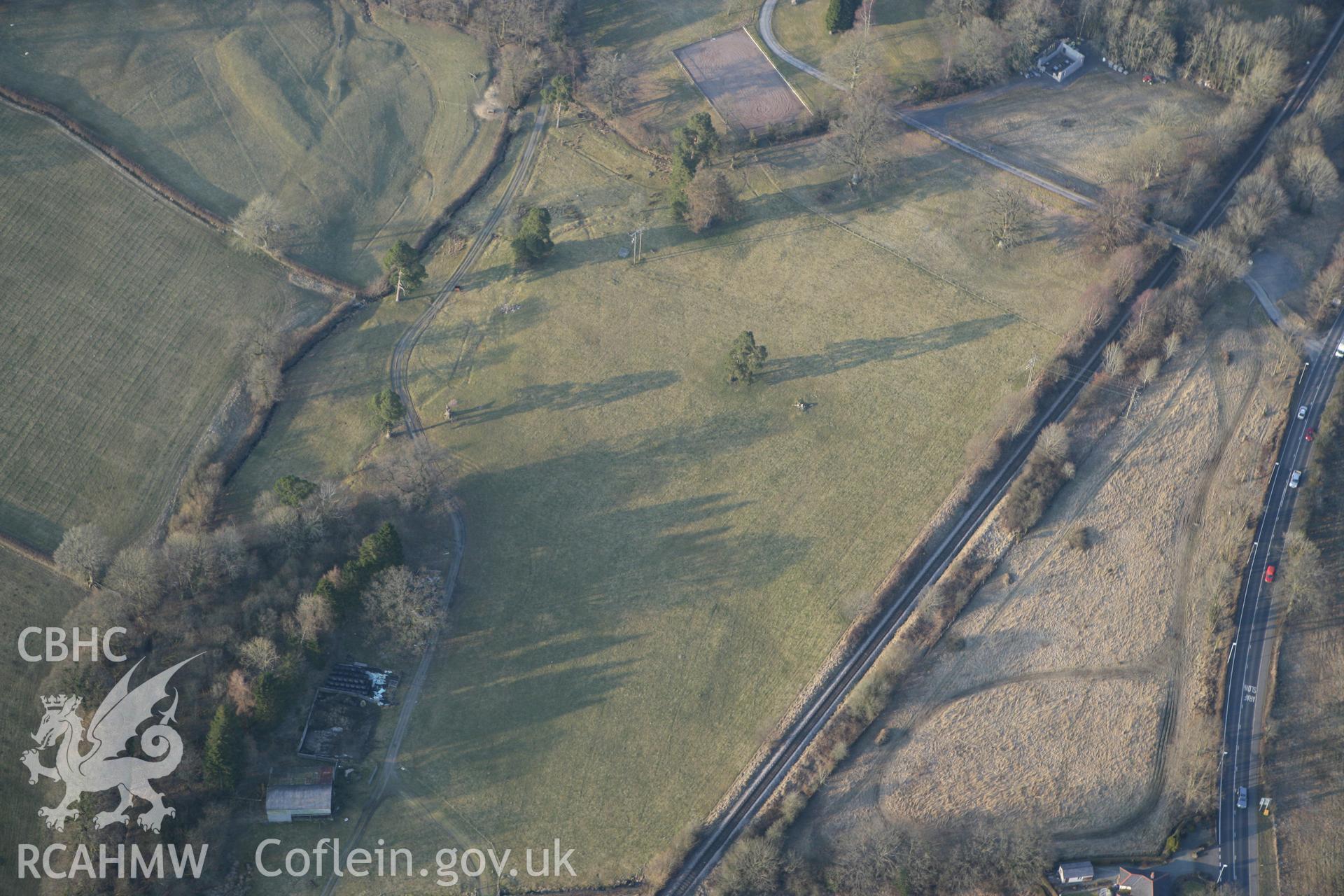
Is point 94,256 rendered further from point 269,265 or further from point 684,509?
point 684,509

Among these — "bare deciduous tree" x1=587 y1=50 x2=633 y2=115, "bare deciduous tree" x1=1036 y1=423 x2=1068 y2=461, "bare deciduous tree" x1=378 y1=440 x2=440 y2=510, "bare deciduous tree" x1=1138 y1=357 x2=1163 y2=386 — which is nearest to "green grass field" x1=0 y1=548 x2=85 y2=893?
"bare deciduous tree" x1=378 y1=440 x2=440 y2=510

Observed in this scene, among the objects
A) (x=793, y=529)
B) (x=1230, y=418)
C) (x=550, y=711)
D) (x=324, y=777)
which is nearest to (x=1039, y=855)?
(x=793, y=529)

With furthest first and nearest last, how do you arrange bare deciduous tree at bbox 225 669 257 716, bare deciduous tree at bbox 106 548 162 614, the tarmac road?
bare deciduous tree at bbox 106 548 162 614, the tarmac road, bare deciduous tree at bbox 225 669 257 716

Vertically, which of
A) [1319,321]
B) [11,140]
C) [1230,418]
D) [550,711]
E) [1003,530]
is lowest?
[550,711]

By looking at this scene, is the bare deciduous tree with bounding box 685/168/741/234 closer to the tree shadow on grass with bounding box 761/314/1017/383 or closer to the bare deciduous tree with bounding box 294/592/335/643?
the tree shadow on grass with bounding box 761/314/1017/383

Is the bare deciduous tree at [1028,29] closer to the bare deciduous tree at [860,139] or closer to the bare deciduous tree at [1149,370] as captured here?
Result: the bare deciduous tree at [860,139]

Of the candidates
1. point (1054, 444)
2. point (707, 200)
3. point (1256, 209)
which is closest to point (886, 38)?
point (707, 200)
